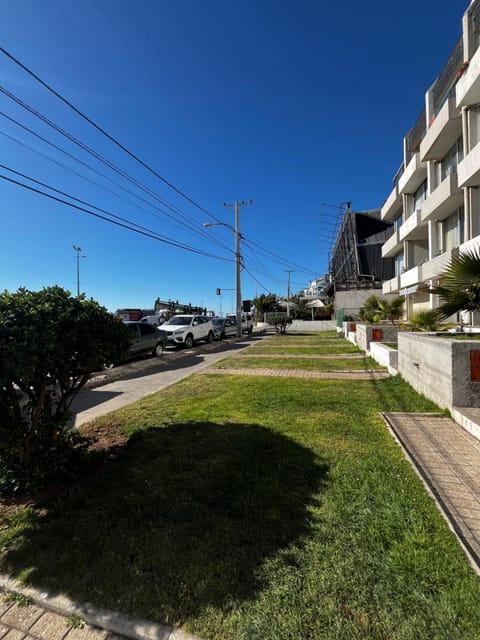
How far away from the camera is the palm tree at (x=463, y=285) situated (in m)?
4.98

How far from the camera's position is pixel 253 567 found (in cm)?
189

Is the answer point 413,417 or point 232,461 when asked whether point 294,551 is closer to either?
point 232,461

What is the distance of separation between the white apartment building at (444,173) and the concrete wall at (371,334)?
2531mm

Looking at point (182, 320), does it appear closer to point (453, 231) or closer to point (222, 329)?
point (222, 329)

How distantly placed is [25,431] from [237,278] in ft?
64.9

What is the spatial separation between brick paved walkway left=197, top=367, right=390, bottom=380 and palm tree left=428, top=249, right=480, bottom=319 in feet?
9.51

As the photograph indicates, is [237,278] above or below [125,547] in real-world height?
above

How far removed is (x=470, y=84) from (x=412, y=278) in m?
9.89

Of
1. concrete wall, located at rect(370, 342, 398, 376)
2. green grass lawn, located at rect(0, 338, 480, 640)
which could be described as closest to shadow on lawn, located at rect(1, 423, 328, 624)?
green grass lawn, located at rect(0, 338, 480, 640)

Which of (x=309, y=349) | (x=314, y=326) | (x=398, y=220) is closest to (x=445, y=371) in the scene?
(x=309, y=349)

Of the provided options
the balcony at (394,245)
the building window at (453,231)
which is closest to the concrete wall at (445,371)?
the building window at (453,231)

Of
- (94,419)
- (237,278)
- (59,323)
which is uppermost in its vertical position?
(237,278)

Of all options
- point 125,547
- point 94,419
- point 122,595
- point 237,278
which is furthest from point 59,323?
point 237,278

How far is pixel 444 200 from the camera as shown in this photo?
1335 centimetres
